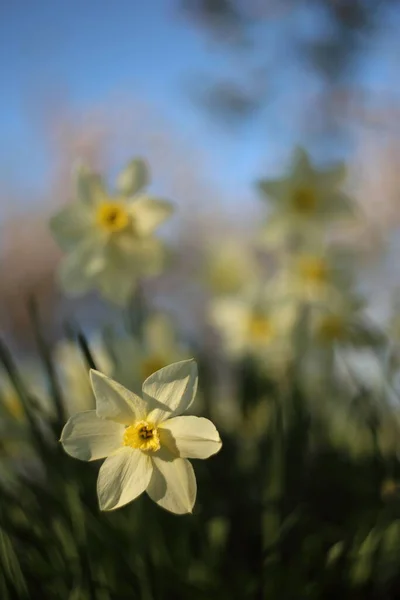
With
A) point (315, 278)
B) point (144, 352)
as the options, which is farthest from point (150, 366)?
point (315, 278)

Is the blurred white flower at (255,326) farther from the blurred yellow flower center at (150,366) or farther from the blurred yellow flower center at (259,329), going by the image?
the blurred yellow flower center at (150,366)

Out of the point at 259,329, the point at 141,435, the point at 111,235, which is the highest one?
the point at 111,235

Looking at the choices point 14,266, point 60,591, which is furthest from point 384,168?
point 60,591

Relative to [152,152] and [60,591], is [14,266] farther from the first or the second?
[60,591]

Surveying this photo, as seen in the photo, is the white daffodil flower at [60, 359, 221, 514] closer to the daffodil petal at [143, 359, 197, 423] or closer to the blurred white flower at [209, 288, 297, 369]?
the daffodil petal at [143, 359, 197, 423]

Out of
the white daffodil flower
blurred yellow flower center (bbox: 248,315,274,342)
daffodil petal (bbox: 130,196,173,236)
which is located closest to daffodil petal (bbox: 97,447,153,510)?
the white daffodil flower

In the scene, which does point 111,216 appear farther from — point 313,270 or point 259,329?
point 259,329
